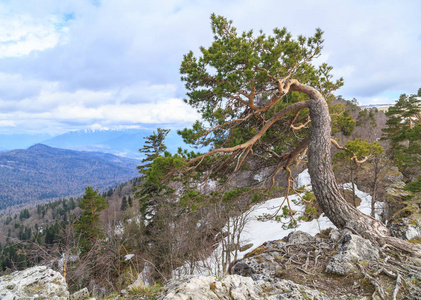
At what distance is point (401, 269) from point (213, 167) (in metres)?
4.35

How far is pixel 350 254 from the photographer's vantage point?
3.95 m

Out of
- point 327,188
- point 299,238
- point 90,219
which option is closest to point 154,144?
point 90,219

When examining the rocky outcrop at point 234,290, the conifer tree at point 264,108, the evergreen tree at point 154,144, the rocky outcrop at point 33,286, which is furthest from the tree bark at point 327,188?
the evergreen tree at point 154,144

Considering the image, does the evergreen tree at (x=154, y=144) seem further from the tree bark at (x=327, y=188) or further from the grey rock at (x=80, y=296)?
the grey rock at (x=80, y=296)

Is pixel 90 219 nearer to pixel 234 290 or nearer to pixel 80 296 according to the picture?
pixel 80 296

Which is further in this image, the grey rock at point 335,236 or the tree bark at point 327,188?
the grey rock at point 335,236

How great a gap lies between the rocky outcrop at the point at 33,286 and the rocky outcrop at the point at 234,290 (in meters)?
1.92

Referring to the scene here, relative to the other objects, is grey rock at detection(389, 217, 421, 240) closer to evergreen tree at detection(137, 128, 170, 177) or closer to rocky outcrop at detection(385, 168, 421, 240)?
rocky outcrop at detection(385, 168, 421, 240)

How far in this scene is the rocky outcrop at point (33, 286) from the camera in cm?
317

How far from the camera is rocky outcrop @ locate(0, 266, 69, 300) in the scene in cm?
317

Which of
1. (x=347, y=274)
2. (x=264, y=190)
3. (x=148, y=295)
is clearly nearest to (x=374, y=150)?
(x=264, y=190)

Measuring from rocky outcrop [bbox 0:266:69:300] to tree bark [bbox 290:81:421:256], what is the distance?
19.3 feet

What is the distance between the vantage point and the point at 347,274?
3576 millimetres

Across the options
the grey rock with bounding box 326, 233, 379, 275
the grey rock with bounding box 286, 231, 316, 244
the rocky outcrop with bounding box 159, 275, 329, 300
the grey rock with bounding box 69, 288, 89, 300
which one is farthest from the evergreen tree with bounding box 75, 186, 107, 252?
the grey rock with bounding box 326, 233, 379, 275
